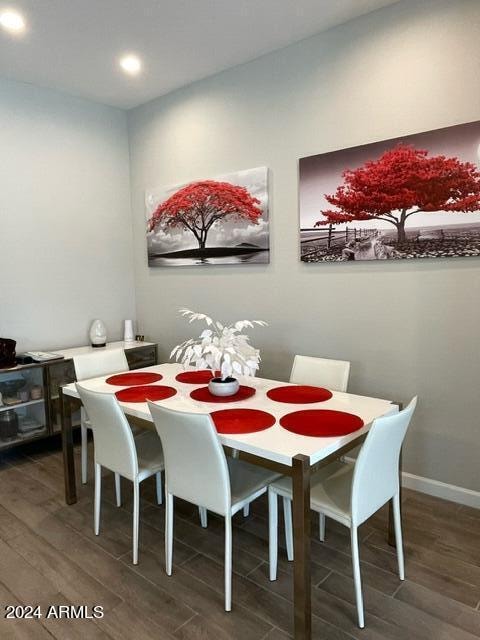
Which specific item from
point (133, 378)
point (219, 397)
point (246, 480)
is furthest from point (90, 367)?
point (246, 480)

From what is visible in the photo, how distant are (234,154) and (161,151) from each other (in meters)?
0.88

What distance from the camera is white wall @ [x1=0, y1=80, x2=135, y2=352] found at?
368 centimetres

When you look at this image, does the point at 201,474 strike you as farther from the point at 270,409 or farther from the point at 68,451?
the point at 68,451

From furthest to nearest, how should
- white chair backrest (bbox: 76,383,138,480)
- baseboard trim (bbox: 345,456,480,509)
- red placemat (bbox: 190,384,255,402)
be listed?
baseboard trim (bbox: 345,456,480,509), red placemat (bbox: 190,384,255,402), white chair backrest (bbox: 76,383,138,480)

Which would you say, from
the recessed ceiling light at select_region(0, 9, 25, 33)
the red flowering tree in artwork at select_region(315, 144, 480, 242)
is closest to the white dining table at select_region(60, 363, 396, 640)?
the red flowering tree in artwork at select_region(315, 144, 480, 242)

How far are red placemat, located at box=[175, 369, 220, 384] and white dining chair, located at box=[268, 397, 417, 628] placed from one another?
35.5 inches

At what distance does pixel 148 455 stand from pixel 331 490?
1017 mm

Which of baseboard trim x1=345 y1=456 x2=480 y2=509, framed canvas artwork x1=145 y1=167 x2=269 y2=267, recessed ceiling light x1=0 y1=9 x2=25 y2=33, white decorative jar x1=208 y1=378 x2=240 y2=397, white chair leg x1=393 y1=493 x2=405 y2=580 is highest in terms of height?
recessed ceiling light x1=0 y1=9 x2=25 y2=33

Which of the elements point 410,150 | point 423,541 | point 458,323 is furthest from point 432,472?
point 410,150

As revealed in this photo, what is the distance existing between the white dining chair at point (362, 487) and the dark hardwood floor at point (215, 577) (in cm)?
13

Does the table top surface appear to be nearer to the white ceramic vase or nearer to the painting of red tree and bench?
the painting of red tree and bench

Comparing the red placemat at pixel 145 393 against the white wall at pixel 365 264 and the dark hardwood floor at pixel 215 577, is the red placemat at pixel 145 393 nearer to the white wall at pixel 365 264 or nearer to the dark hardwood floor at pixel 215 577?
the dark hardwood floor at pixel 215 577

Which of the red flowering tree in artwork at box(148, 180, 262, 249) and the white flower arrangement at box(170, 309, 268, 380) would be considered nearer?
the white flower arrangement at box(170, 309, 268, 380)

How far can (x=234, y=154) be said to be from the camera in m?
3.59
